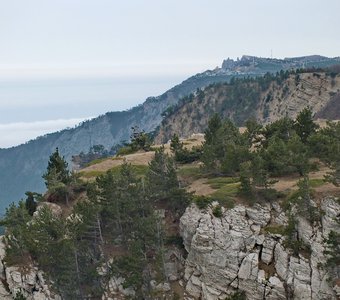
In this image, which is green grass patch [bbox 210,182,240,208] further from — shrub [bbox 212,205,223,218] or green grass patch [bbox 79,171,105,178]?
green grass patch [bbox 79,171,105,178]

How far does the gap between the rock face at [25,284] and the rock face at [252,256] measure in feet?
53.1

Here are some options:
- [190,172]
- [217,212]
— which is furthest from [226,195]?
[190,172]

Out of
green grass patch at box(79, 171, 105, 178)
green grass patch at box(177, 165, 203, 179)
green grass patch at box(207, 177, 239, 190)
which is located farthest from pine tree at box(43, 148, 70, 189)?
green grass patch at box(207, 177, 239, 190)

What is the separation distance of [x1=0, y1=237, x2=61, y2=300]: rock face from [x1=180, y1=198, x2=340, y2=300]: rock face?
1619 centimetres

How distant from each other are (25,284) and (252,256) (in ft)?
85.1

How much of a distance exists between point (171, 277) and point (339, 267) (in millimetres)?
17815

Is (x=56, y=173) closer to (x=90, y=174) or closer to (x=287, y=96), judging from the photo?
(x=90, y=174)

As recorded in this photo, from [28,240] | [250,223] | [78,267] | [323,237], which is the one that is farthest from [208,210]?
[28,240]

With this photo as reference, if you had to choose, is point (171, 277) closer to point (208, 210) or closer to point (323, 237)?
point (208, 210)

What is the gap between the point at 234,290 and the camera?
44969 millimetres

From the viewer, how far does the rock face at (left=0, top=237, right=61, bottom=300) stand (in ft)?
170

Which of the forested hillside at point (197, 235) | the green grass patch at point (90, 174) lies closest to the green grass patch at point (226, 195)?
the forested hillside at point (197, 235)

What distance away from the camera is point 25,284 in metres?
52.1

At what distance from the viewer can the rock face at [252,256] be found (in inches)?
1663
